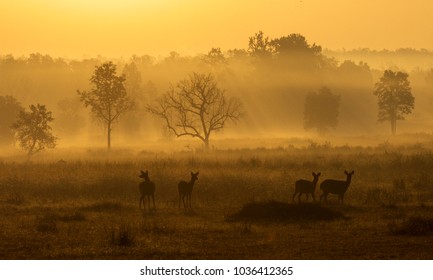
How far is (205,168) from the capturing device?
4059 cm

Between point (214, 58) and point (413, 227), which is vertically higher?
point (214, 58)

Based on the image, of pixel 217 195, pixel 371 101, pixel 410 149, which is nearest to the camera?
pixel 217 195

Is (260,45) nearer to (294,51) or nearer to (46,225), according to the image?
(294,51)

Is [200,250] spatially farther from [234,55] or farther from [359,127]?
[234,55]

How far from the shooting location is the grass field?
61.8 ft

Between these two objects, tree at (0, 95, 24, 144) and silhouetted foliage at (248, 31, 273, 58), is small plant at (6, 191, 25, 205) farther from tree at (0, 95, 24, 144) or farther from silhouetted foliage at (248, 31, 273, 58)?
silhouetted foliage at (248, 31, 273, 58)

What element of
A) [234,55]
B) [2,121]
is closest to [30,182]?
[2,121]

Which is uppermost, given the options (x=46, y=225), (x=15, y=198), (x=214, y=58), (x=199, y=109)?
(x=214, y=58)

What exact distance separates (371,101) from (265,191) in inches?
4751

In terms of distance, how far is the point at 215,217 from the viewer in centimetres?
2484

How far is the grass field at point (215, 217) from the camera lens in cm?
1884

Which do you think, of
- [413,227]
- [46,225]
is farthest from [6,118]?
[413,227]

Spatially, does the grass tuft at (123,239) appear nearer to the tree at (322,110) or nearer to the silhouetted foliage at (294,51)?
the tree at (322,110)

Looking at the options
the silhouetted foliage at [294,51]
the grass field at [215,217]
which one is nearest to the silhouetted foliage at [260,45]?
the silhouetted foliage at [294,51]
